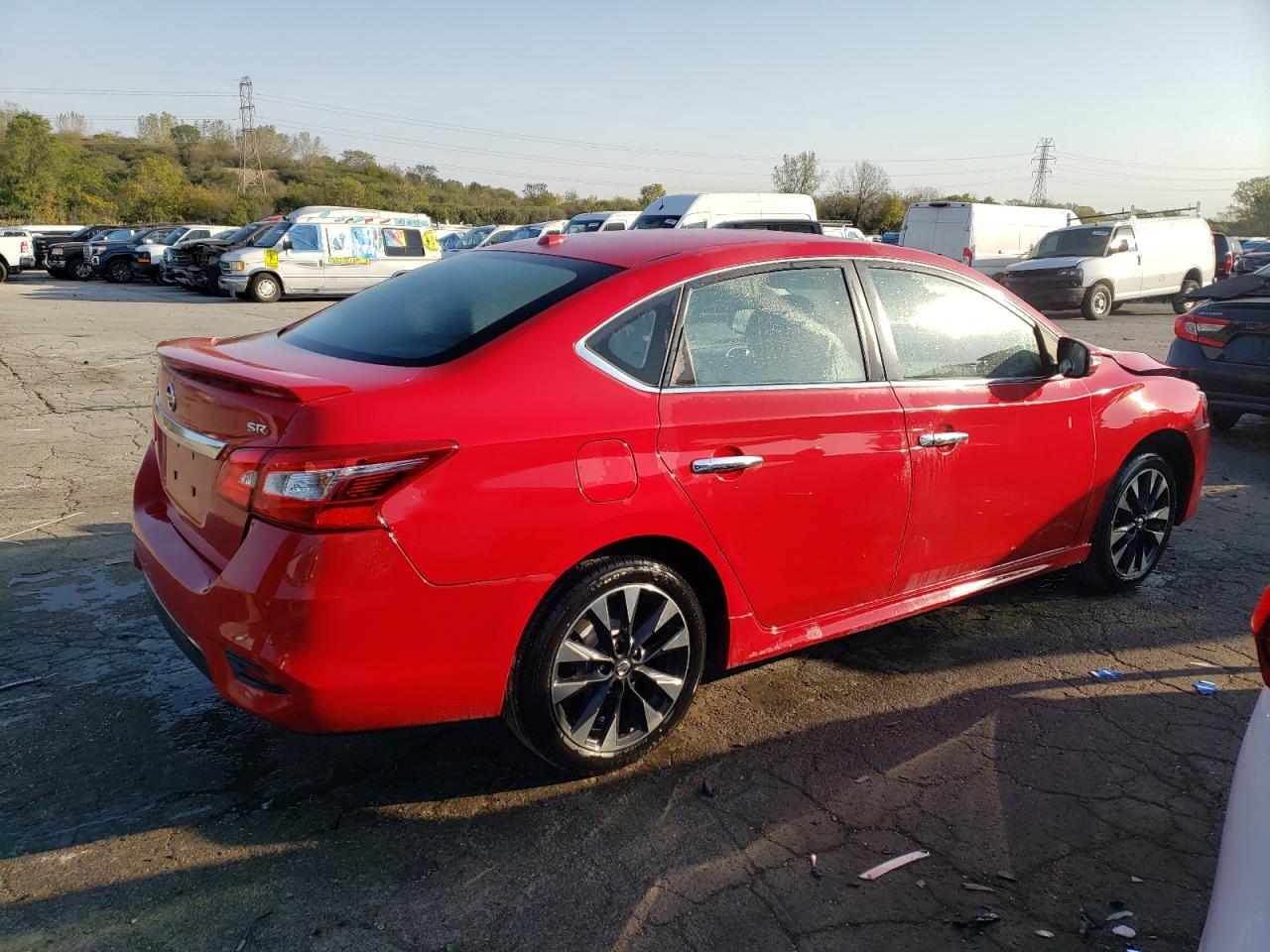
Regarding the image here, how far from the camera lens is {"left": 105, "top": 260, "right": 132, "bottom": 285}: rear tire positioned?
29.5m

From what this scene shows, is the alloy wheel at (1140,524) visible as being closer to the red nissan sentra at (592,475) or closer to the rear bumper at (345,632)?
the red nissan sentra at (592,475)

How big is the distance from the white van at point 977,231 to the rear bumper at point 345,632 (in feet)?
70.2

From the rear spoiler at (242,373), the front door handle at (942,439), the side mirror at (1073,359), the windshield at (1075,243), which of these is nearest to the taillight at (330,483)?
the rear spoiler at (242,373)

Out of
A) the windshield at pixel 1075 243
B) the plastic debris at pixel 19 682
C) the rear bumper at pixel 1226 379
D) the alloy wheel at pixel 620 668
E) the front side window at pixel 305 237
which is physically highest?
the windshield at pixel 1075 243

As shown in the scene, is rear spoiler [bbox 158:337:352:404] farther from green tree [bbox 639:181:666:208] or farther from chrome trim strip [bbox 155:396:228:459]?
green tree [bbox 639:181:666:208]

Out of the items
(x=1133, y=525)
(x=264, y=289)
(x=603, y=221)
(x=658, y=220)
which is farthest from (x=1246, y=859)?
(x=264, y=289)

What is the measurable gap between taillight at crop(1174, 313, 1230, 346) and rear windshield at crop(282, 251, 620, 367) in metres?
6.58

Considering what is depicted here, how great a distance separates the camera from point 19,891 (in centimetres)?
255

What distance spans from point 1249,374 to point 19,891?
8580 millimetres

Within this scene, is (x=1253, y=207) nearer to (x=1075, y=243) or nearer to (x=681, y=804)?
(x=1075, y=243)

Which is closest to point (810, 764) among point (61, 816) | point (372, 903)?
point (372, 903)

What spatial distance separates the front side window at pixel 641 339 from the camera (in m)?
3.08

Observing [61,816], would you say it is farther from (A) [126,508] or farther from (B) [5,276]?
(B) [5,276]

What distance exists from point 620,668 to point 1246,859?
5.98 feet
